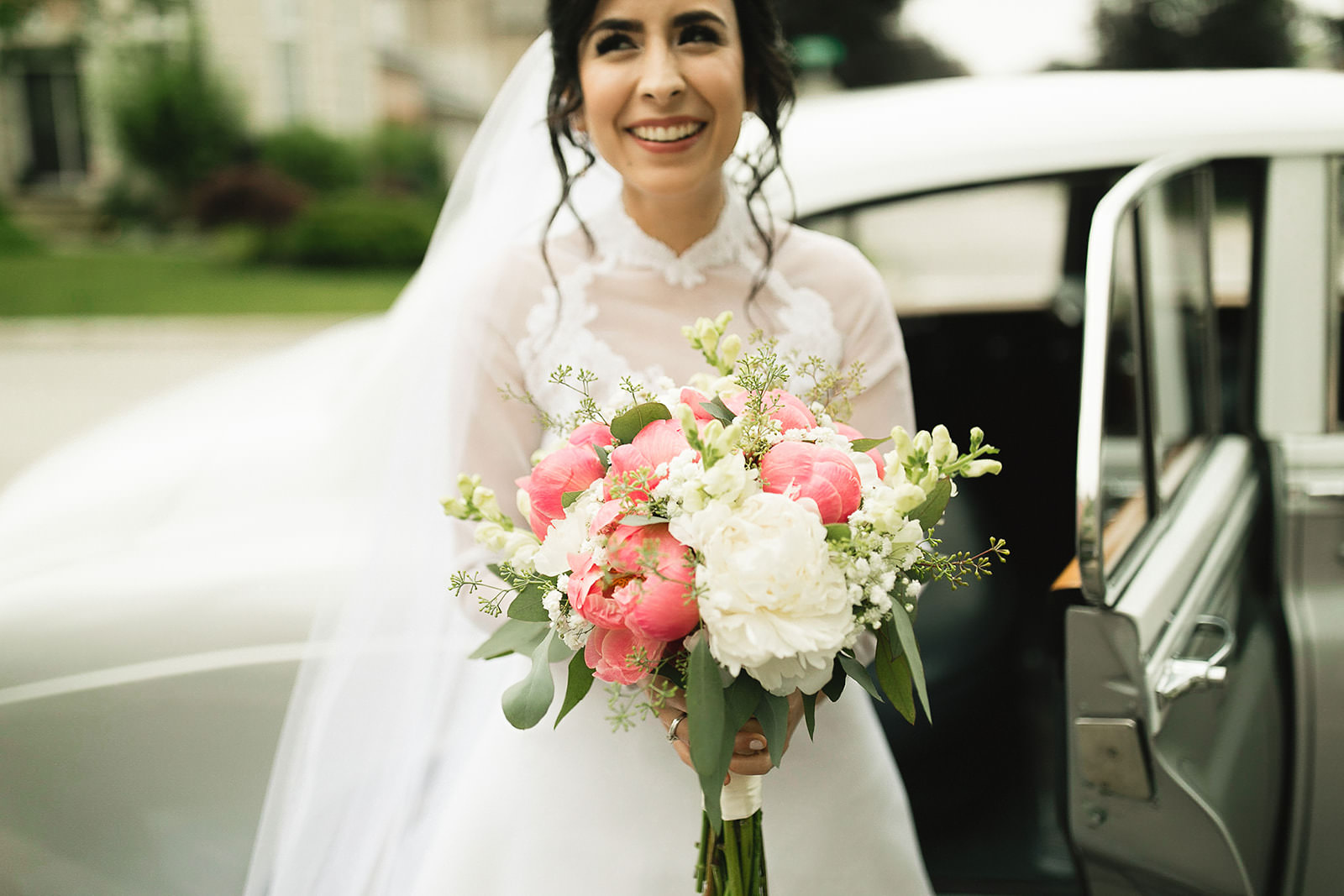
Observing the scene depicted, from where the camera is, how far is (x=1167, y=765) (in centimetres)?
149

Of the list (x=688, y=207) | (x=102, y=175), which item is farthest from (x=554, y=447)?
(x=102, y=175)

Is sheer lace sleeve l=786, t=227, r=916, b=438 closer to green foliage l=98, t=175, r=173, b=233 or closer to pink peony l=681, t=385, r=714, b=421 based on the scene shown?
pink peony l=681, t=385, r=714, b=421

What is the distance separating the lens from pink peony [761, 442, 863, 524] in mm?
1075

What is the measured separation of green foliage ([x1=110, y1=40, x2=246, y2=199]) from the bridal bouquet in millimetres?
21414

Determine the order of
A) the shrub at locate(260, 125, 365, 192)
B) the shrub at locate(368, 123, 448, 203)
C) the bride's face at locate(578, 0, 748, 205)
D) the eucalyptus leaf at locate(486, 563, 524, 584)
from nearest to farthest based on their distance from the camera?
the eucalyptus leaf at locate(486, 563, 524, 584)
the bride's face at locate(578, 0, 748, 205)
the shrub at locate(260, 125, 365, 192)
the shrub at locate(368, 123, 448, 203)

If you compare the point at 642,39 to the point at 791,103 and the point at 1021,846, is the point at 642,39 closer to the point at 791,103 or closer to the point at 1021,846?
the point at 791,103

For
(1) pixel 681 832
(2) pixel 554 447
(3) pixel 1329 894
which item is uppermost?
(2) pixel 554 447

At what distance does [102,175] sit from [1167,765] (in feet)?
81.3

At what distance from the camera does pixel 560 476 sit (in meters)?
1.17

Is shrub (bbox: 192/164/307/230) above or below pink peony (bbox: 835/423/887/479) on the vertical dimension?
above

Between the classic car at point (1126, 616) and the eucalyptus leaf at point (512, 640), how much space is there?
2.15 ft

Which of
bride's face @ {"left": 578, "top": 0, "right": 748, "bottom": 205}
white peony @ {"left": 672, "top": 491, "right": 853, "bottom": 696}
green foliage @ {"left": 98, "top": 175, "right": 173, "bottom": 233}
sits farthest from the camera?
green foliage @ {"left": 98, "top": 175, "right": 173, "bottom": 233}

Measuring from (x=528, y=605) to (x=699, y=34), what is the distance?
0.88 m

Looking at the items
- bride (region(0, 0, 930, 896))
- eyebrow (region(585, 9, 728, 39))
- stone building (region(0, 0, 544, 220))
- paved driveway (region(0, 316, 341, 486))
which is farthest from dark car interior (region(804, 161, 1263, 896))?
stone building (region(0, 0, 544, 220))
